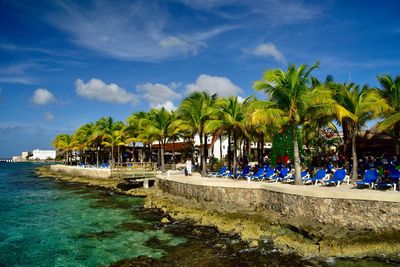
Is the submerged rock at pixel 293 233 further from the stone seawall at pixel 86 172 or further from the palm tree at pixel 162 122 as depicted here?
the stone seawall at pixel 86 172

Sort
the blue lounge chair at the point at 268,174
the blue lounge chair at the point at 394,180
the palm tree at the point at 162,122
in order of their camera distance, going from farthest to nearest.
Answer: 1. the palm tree at the point at 162,122
2. the blue lounge chair at the point at 268,174
3. the blue lounge chair at the point at 394,180

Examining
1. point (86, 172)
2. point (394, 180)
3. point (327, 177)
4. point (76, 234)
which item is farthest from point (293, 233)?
point (86, 172)

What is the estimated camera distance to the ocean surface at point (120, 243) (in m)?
11.2

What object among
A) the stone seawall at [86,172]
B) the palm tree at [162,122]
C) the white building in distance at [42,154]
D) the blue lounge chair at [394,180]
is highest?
the palm tree at [162,122]

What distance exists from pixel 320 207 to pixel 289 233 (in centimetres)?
163

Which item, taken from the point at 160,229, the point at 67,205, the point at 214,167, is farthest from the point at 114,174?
the point at 160,229

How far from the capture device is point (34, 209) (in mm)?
23797

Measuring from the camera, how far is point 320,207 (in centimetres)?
1340

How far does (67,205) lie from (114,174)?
8591 millimetres

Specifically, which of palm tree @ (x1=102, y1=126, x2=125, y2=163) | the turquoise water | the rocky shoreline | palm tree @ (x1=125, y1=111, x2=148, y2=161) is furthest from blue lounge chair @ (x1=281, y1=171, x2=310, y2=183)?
palm tree @ (x1=102, y1=126, x2=125, y2=163)

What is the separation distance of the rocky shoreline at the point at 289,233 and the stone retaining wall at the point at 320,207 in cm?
23

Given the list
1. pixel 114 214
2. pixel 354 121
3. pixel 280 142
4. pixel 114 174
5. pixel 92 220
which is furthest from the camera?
pixel 114 174

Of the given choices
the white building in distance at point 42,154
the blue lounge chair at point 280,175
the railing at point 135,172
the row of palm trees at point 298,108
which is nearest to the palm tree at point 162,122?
the railing at point 135,172

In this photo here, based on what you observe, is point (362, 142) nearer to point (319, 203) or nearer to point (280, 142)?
point (280, 142)
